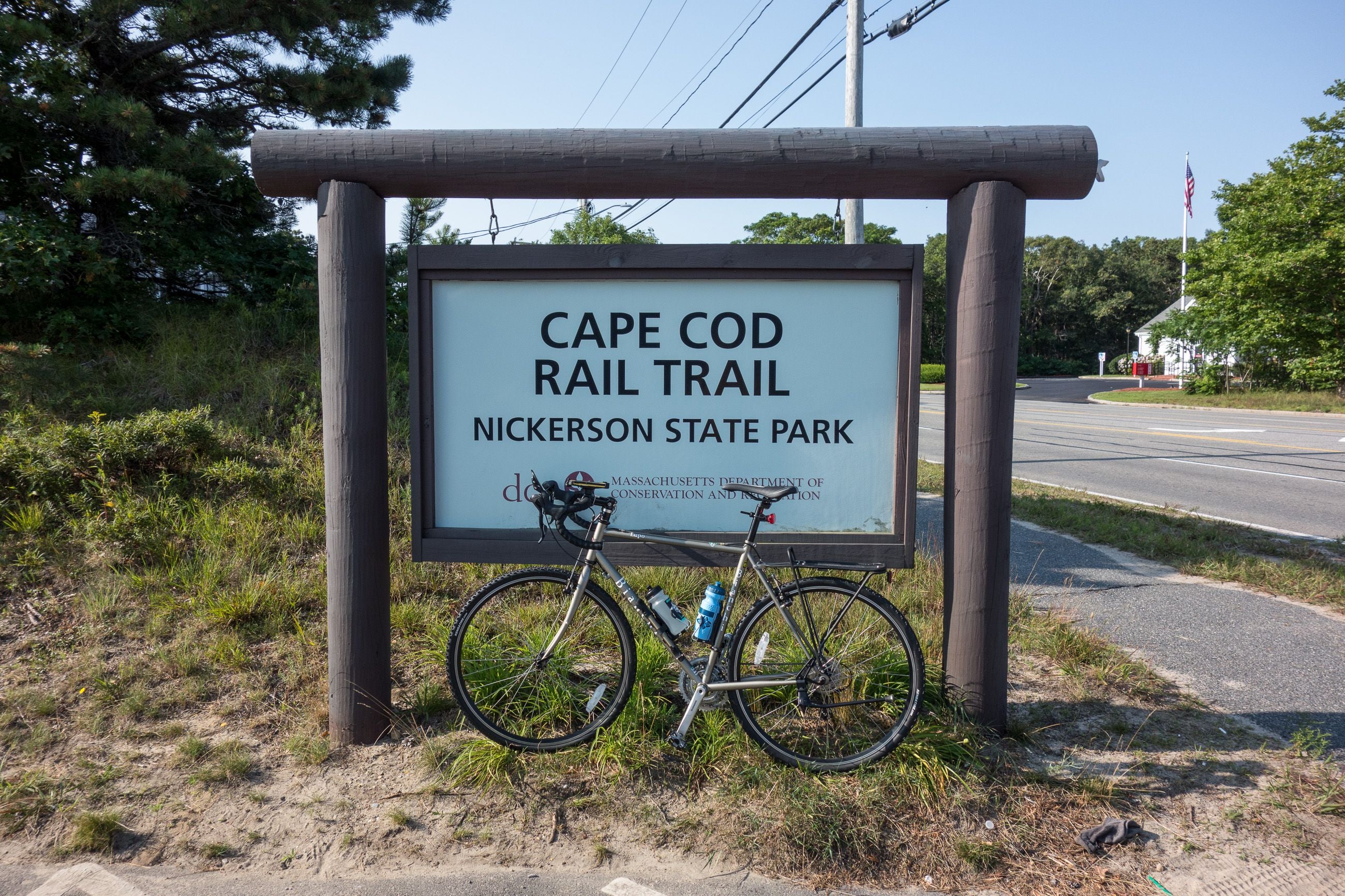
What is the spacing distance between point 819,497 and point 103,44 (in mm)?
8407

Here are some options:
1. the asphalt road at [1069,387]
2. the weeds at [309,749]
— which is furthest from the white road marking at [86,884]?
the asphalt road at [1069,387]

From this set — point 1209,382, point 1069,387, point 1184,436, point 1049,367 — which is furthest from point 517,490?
point 1049,367

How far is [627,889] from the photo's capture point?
2.49 m

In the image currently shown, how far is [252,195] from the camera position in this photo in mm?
8805

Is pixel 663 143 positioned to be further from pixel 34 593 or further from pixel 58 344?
pixel 58 344

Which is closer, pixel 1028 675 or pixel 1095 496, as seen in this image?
pixel 1028 675

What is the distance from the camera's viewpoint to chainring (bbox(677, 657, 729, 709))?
313 centimetres

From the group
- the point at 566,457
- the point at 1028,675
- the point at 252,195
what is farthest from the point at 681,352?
the point at 252,195

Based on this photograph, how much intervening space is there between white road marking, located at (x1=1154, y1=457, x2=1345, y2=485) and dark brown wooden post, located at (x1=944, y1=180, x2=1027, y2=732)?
1040 centimetres

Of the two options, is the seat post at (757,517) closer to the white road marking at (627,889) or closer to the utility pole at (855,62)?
the white road marking at (627,889)

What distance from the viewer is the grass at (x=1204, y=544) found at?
221 inches

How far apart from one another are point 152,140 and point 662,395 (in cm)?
699

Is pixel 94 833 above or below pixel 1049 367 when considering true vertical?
below

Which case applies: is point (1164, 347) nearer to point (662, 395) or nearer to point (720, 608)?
point (662, 395)
